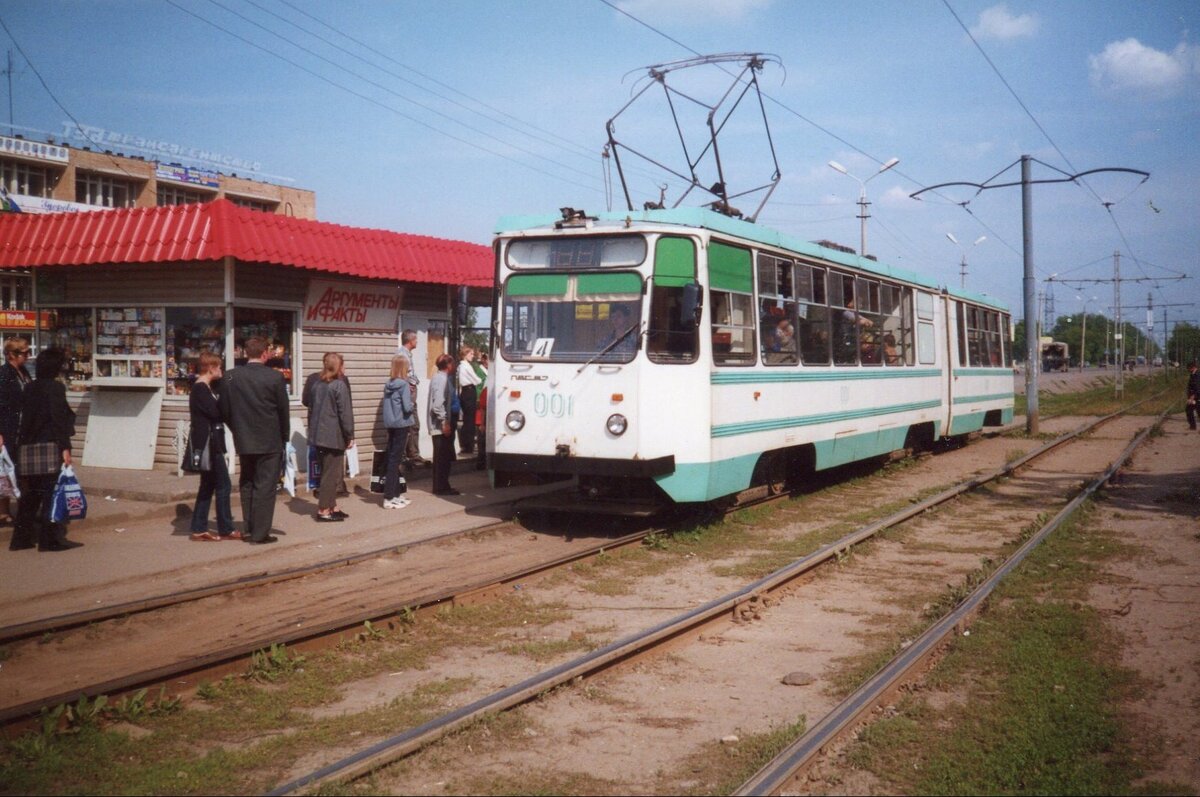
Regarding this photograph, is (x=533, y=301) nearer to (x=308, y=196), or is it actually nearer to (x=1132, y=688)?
(x=1132, y=688)

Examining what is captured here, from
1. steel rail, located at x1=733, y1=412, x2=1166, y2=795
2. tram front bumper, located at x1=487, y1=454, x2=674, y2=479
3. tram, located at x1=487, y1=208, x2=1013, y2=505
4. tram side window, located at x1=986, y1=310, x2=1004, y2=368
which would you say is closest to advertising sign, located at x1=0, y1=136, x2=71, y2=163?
tram side window, located at x1=986, y1=310, x2=1004, y2=368

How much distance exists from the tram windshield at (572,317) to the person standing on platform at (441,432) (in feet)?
9.65

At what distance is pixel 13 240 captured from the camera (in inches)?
559

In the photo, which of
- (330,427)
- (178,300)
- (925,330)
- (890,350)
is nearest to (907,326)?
(890,350)

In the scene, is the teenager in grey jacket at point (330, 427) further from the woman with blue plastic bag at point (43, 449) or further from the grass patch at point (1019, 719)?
the grass patch at point (1019, 719)

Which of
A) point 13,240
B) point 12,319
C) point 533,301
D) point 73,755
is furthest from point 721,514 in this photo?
point 12,319

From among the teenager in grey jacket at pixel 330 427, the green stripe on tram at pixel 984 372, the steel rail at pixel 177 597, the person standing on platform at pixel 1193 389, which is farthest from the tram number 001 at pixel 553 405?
the person standing on platform at pixel 1193 389

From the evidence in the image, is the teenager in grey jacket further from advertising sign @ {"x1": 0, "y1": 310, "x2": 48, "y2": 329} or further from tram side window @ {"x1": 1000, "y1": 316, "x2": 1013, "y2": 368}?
advertising sign @ {"x1": 0, "y1": 310, "x2": 48, "y2": 329}

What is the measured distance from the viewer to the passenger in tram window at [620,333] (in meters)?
9.91

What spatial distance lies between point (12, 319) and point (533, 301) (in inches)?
2000

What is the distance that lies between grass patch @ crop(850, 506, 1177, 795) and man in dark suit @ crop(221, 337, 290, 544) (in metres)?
6.47

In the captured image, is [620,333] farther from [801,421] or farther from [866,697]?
[866,697]

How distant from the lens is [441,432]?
43.1 ft

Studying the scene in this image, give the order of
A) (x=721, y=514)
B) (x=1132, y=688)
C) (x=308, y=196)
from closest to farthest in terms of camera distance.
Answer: (x=1132, y=688) → (x=721, y=514) → (x=308, y=196)
